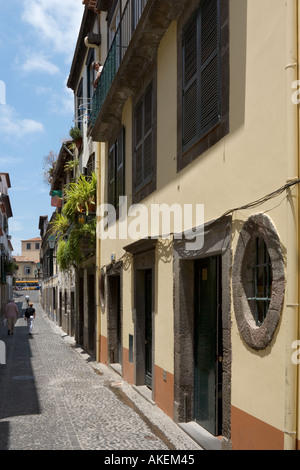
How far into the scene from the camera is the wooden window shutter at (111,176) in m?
12.8

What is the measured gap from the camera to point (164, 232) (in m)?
8.46

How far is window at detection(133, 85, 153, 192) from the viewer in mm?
9484

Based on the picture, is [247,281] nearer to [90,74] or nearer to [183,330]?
[183,330]

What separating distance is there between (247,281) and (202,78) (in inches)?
111

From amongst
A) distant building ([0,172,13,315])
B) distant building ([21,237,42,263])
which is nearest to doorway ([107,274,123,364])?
distant building ([0,172,13,315])

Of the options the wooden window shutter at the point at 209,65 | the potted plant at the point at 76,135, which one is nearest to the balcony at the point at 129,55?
the wooden window shutter at the point at 209,65

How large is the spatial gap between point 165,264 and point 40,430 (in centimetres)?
302

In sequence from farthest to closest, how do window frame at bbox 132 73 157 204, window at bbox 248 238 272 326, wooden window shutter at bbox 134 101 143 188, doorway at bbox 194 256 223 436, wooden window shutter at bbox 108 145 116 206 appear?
1. wooden window shutter at bbox 108 145 116 206
2. wooden window shutter at bbox 134 101 143 188
3. window frame at bbox 132 73 157 204
4. doorway at bbox 194 256 223 436
5. window at bbox 248 238 272 326

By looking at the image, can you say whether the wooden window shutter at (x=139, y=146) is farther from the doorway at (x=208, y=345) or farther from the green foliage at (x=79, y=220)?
the green foliage at (x=79, y=220)

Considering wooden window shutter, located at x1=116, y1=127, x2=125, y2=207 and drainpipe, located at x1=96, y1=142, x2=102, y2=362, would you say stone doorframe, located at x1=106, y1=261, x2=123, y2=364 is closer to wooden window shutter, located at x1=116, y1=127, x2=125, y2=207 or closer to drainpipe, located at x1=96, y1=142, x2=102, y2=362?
drainpipe, located at x1=96, y1=142, x2=102, y2=362

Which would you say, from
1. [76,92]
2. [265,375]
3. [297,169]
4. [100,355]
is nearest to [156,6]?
[297,169]

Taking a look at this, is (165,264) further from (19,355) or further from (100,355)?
(19,355)

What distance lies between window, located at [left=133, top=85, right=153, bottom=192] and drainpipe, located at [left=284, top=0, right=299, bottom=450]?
5015 mm

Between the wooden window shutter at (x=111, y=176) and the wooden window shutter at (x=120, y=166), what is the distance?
434mm
